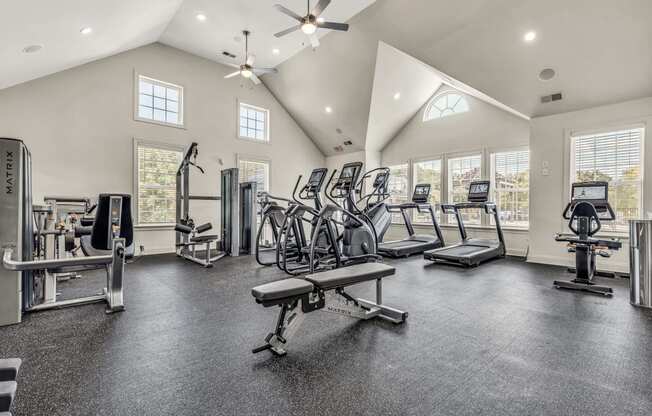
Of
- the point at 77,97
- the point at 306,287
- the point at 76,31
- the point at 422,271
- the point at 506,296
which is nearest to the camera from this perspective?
the point at 306,287

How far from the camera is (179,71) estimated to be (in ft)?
24.4

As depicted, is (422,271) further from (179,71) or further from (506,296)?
(179,71)

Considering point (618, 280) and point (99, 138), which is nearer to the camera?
point (618, 280)

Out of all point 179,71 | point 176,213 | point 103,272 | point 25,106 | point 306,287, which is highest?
point 179,71

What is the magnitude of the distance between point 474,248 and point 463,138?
2936 mm

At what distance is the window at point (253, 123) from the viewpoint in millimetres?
8617

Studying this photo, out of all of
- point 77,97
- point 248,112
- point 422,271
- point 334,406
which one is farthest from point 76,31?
point 422,271

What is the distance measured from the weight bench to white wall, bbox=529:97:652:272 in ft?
14.6

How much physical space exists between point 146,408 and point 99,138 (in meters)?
6.48

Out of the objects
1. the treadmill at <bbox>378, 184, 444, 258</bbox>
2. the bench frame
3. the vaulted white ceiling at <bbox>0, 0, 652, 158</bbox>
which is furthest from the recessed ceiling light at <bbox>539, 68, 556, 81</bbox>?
the bench frame

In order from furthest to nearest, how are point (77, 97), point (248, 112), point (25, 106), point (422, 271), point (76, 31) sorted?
point (248, 112) → point (77, 97) → point (25, 106) → point (422, 271) → point (76, 31)

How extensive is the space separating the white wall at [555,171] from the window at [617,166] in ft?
0.63

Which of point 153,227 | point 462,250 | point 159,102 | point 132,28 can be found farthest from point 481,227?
point 132,28

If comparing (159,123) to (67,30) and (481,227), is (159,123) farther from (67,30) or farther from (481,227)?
(481,227)
